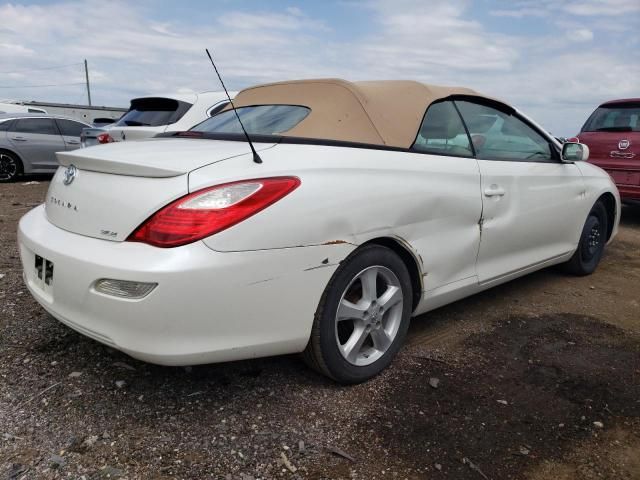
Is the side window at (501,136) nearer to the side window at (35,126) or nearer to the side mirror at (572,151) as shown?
the side mirror at (572,151)

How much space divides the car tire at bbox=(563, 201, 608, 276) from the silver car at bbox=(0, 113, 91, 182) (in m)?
9.24

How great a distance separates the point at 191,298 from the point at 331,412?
0.84 meters

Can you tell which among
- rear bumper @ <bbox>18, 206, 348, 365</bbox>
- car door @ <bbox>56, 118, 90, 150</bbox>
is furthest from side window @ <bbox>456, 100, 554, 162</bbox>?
car door @ <bbox>56, 118, 90, 150</bbox>

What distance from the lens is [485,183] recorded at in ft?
10.5

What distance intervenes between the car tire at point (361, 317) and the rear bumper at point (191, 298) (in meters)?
0.09

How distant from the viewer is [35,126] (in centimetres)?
1060

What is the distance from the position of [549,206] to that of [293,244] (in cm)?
233

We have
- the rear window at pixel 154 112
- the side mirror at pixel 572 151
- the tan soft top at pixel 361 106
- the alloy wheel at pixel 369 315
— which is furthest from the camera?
the rear window at pixel 154 112

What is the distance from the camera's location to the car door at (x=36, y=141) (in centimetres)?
1028

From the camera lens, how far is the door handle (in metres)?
3.19

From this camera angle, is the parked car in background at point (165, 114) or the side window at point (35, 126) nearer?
the parked car in background at point (165, 114)

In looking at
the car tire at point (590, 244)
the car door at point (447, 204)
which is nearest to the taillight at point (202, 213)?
the car door at point (447, 204)

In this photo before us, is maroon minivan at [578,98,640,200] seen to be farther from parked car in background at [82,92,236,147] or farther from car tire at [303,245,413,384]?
car tire at [303,245,413,384]

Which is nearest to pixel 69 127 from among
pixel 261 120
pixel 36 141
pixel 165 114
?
pixel 36 141
